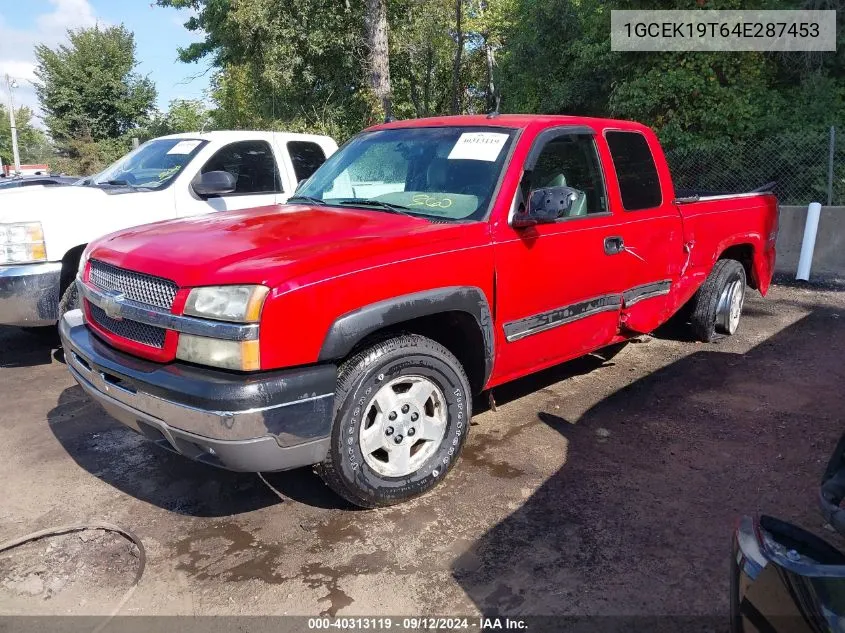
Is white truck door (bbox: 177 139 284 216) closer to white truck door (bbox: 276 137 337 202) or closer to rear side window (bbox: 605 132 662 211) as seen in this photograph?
white truck door (bbox: 276 137 337 202)

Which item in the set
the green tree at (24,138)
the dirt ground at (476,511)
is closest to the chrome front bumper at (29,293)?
the dirt ground at (476,511)

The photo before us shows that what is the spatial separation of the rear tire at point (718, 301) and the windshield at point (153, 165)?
4874 mm

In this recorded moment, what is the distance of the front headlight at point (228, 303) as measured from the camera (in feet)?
9.22

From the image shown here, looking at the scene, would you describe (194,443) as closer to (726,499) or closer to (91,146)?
(726,499)

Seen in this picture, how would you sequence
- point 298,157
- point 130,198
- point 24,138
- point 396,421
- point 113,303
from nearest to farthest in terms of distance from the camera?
point 113,303, point 396,421, point 130,198, point 298,157, point 24,138

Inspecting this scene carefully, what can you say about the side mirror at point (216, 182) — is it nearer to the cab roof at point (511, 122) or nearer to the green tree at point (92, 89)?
the cab roof at point (511, 122)

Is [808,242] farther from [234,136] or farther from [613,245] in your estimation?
[234,136]

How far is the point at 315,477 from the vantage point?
384 cm

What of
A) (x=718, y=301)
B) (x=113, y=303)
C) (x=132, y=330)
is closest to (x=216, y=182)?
(x=113, y=303)

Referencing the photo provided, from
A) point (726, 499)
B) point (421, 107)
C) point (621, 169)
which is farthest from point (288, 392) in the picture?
point (421, 107)

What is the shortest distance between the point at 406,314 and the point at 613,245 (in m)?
1.81

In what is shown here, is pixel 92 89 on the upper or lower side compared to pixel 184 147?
upper

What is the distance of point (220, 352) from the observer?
9.39ft

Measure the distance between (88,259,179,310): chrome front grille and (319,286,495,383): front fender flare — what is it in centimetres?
74
